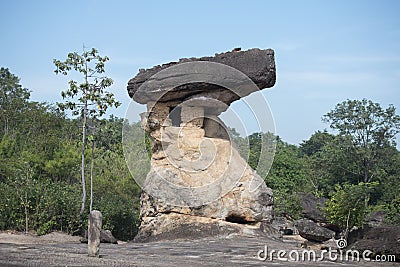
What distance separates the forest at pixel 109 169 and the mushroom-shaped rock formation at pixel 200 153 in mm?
957

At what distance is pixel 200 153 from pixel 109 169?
10.6m

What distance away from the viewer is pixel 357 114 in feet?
123

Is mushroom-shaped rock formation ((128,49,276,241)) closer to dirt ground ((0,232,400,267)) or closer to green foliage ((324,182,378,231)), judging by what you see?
dirt ground ((0,232,400,267))

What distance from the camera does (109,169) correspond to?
23.4m

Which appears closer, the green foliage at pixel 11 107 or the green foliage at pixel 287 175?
the green foliage at pixel 11 107

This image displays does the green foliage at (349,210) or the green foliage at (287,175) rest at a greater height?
the green foliage at (287,175)

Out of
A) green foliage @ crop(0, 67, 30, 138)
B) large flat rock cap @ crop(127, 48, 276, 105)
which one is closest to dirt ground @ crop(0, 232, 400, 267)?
large flat rock cap @ crop(127, 48, 276, 105)

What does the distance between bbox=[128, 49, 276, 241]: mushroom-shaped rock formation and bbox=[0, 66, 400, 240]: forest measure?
0.96 metres

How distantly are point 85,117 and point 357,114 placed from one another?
→ 928 inches

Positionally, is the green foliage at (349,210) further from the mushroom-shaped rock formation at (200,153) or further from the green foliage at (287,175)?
the green foliage at (287,175)

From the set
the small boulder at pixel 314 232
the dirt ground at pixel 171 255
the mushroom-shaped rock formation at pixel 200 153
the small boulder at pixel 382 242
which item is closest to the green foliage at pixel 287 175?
the small boulder at pixel 314 232

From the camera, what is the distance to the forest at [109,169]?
17.0m

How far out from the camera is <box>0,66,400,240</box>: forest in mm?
17016

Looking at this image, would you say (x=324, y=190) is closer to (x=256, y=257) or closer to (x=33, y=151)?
(x=33, y=151)
